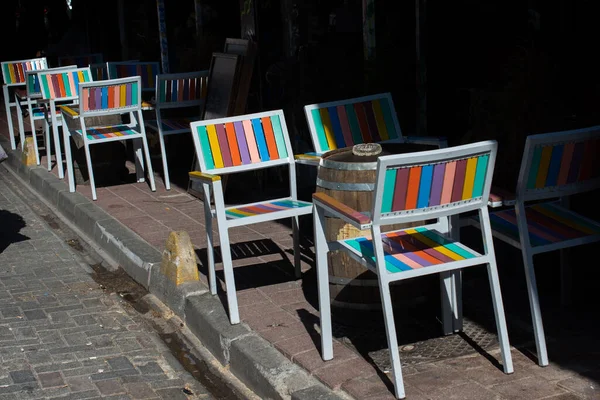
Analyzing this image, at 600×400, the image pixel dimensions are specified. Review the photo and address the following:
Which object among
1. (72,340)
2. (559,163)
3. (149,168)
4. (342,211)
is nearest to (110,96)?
(149,168)

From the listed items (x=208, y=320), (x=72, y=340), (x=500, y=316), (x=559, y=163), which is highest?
(x=559, y=163)

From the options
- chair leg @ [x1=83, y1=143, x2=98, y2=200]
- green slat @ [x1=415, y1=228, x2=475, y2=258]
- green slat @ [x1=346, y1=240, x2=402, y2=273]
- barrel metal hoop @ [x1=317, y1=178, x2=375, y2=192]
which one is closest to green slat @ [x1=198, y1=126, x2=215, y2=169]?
barrel metal hoop @ [x1=317, y1=178, x2=375, y2=192]

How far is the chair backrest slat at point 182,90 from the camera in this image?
870 cm

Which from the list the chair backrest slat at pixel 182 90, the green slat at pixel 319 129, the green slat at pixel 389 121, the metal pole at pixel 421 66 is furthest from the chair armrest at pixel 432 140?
the chair backrest slat at pixel 182 90

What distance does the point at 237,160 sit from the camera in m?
5.54

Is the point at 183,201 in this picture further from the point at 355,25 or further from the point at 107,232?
the point at 355,25

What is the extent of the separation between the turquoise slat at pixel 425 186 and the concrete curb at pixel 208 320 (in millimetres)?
924

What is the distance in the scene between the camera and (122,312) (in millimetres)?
5922

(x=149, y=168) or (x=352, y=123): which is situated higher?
(x=352, y=123)

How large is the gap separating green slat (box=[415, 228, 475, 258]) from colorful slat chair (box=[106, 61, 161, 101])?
6.64 meters

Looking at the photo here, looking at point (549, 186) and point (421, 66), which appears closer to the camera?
point (549, 186)

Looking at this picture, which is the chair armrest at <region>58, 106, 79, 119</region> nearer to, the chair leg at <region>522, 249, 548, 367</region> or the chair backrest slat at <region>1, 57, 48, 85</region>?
the chair backrest slat at <region>1, 57, 48, 85</region>

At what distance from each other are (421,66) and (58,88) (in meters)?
3.93

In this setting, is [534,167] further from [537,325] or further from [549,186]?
[537,325]
